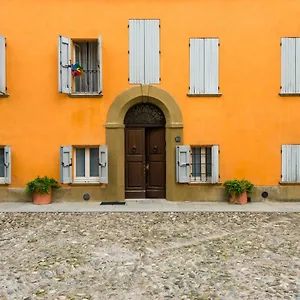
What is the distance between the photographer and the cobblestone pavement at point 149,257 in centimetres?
421

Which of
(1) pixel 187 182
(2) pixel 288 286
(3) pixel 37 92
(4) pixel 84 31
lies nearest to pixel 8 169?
(3) pixel 37 92

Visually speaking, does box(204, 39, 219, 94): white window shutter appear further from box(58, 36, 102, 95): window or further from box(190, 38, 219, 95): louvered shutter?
box(58, 36, 102, 95): window

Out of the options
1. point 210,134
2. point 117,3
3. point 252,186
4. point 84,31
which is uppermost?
point 117,3

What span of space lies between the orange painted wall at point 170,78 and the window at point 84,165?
329mm

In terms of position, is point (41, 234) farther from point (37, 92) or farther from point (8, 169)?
point (37, 92)

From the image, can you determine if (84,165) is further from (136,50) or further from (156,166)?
(136,50)

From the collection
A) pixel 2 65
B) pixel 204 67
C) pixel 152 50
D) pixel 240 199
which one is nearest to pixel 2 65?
pixel 2 65

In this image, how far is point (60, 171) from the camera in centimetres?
988

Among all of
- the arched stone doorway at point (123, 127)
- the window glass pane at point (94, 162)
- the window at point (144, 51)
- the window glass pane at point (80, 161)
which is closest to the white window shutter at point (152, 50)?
the window at point (144, 51)

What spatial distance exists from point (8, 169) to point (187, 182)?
5380 mm

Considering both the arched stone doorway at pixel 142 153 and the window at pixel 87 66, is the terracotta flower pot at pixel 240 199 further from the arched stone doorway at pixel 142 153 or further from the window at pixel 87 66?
the window at pixel 87 66

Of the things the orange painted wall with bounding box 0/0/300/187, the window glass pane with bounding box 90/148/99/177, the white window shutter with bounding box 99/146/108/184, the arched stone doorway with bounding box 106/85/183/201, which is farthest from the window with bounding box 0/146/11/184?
the arched stone doorway with bounding box 106/85/183/201

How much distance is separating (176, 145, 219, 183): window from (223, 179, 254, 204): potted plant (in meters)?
0.43

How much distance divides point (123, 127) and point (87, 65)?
2252 millimetres
